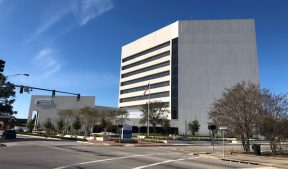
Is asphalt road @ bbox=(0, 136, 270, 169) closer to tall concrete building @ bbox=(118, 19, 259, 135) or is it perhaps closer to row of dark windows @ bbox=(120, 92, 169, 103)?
tall concrete building @ bbox=(118, 19, 259, 135)

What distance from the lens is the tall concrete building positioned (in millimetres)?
87000

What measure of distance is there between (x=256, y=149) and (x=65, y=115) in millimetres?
62201

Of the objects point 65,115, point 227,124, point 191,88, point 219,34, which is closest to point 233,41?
point 219,34

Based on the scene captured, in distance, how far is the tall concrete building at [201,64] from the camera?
285 feet

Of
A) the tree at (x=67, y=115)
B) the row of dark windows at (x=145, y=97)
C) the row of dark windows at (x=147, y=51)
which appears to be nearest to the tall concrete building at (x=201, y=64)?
the row of dark windows at (x=145, y=97)

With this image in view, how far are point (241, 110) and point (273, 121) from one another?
294 centimetres

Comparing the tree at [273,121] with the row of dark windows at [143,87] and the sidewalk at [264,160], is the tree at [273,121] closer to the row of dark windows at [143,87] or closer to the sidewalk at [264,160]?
the sidewalk at [264,160]

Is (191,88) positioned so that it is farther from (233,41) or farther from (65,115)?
(65,115)

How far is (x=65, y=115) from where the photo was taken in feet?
264

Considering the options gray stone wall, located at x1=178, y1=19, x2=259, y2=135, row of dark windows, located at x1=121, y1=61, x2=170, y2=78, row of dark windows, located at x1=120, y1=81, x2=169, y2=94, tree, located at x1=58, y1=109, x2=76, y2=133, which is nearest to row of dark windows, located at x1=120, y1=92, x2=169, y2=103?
row of dark windows, located at x1=120, y1=81, x2=169, y2=94

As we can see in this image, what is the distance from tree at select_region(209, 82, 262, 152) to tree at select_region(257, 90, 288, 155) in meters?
0.64

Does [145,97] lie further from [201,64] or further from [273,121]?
[273,121]

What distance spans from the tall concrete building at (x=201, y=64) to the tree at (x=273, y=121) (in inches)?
2268

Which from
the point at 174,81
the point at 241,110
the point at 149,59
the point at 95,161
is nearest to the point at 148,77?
the point at 149,59
